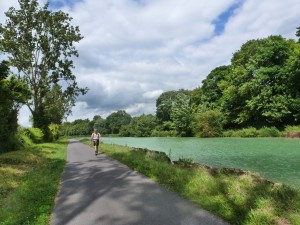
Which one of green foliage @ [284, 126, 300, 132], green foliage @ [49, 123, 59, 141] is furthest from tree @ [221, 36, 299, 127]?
green foliage @ [49, 123, 59, 141]

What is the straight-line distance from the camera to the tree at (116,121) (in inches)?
6102

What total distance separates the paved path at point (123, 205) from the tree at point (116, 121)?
140 m

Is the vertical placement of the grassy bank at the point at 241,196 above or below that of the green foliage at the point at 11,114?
below

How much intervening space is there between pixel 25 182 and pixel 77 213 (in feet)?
15.9

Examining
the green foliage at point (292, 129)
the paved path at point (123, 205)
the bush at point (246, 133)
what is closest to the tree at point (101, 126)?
the bush at point (246, 133)

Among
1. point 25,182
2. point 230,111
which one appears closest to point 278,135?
point 230,111

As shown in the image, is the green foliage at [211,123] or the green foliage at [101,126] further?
the green foliage at [101,126]

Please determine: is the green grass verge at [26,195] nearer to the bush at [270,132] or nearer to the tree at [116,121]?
the bush at [270,132]

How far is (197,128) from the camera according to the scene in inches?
2208

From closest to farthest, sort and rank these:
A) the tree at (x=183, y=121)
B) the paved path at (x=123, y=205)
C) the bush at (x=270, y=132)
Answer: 1. the paved path at (x=123, y=205)
2. the bush at (x=270, y=132)
3. the tree at (x=183, y=121)

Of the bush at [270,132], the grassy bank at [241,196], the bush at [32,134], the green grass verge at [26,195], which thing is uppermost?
the bush at [270,132]

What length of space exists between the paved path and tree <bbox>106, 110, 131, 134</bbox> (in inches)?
5521

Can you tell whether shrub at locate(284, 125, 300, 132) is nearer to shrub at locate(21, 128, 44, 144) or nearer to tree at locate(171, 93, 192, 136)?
tree at locate(171, 93, 192, 136)

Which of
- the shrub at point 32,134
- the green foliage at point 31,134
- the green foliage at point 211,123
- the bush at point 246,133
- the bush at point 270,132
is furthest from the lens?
the green foliage at point 211,123
